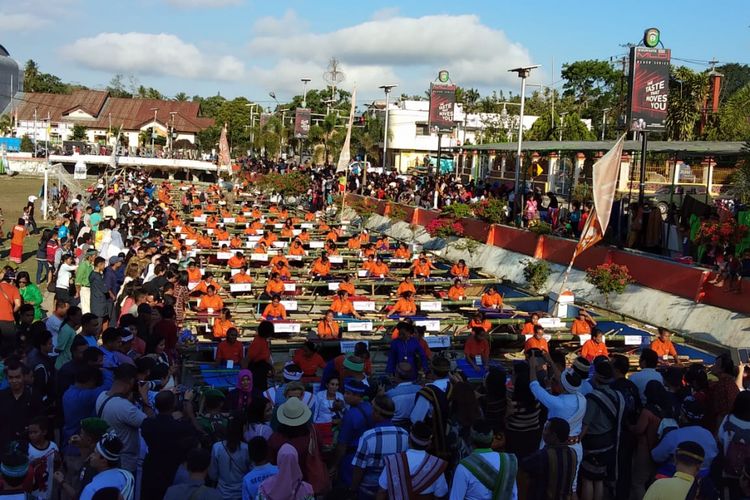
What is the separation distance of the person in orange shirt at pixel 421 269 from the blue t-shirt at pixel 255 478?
638 inches

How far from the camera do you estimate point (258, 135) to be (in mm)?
73500

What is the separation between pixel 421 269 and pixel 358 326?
274 inches

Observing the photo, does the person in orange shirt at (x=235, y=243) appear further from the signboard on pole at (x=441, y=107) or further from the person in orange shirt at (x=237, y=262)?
the signboard on pole at (x=441, y=107)

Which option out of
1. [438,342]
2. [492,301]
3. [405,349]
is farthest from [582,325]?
[405,349]

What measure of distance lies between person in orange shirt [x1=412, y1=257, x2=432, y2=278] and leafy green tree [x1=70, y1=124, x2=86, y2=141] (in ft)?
246

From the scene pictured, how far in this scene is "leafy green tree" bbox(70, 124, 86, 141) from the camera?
87.6 meters

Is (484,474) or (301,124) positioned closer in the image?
(484,474)

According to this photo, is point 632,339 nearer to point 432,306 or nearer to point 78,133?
point 432,306

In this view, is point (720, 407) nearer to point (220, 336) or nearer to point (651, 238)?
point (220, 336)

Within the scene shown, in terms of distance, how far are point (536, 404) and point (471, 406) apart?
2.72 ft

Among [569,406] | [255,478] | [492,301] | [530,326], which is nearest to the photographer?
[255,478]

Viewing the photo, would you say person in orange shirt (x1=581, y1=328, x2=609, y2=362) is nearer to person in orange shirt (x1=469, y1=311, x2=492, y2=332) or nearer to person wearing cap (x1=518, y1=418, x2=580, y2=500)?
person in orange shirt (x1=469, y1=311, x2=492, y2=332)

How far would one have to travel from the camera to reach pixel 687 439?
6.77m

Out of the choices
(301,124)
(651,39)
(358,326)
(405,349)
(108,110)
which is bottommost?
(358,326)
